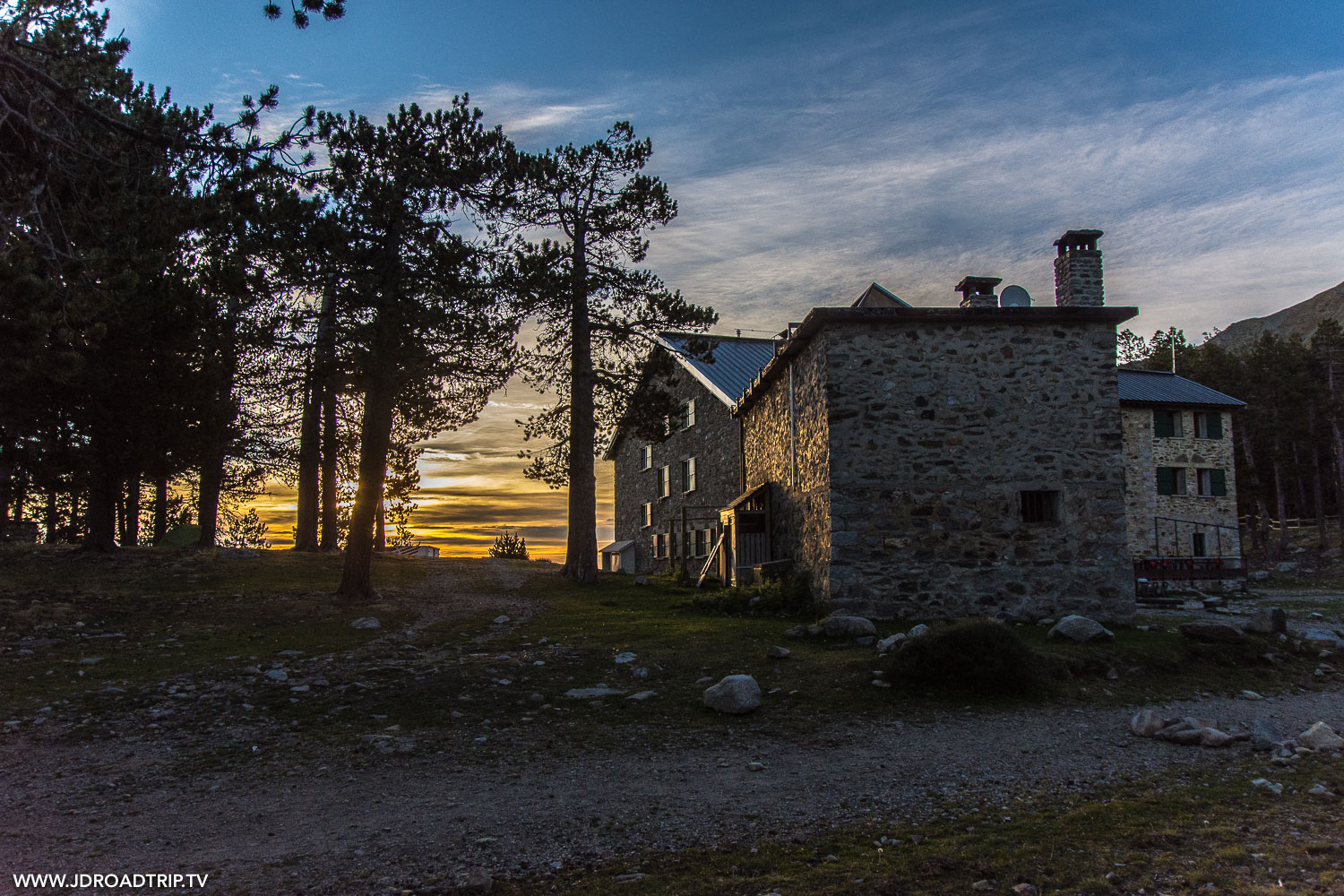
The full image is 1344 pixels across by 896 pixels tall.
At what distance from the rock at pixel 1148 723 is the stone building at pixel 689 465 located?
14.8 m


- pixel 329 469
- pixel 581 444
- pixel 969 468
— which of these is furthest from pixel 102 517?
pixel 969 468

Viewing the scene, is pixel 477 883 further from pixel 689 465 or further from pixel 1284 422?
pixel 1284 422

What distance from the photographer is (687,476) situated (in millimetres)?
30375

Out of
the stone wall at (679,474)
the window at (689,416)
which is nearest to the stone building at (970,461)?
the stone wall at (679,474)

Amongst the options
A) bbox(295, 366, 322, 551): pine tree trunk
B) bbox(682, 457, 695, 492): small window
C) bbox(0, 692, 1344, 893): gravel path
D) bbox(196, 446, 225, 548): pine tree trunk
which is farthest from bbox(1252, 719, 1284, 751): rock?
bbox(196, 446, 225, 548): pine tree trunk

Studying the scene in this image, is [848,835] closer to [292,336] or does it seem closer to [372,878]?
[372,878]

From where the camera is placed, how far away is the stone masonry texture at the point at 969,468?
14109 mm

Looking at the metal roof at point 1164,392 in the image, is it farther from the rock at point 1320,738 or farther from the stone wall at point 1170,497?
the rock at point 1320,738

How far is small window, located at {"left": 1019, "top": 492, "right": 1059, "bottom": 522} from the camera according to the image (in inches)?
578

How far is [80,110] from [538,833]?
31.5ft

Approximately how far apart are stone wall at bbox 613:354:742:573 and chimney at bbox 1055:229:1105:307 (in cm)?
992

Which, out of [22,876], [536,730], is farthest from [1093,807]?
[22,876]

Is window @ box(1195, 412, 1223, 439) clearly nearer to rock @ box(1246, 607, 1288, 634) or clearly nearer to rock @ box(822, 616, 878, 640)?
rock @ box(1246, 607, 1288, 634)

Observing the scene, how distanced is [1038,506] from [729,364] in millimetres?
16070
